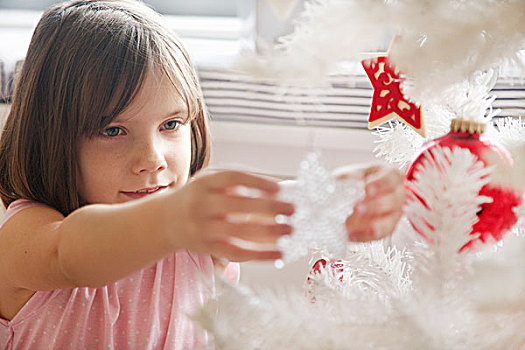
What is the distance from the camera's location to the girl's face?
2.32 ft

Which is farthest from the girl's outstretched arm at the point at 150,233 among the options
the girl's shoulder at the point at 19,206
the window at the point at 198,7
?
the window at the point at 198,7

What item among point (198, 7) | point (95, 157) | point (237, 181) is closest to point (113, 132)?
point (95, 157)

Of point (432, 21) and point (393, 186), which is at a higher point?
point (432, 21)

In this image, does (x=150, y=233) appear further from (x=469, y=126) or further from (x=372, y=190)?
(x=469, y=126)

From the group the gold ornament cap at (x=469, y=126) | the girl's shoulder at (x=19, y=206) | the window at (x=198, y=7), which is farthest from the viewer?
the window at (x=198, y=7)

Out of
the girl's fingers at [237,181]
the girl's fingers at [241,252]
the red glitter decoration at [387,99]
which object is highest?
the red glitter decoration at [387,99]

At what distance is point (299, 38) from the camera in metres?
0.43

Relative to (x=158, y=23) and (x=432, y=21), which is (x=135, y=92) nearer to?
(x=158, y=23)

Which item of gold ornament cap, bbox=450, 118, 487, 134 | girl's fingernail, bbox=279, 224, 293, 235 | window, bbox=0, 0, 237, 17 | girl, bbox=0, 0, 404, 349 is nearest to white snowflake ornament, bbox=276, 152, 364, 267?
girl's fingernail, bbox=279, 224, 293, 235

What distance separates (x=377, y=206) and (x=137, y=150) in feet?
1.17

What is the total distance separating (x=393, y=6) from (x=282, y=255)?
19 centimetres

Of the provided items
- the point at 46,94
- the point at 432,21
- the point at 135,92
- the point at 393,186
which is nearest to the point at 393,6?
the point at 432,21

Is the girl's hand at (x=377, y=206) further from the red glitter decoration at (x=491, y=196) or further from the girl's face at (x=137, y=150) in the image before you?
the girl's face at (x=137, y=150)

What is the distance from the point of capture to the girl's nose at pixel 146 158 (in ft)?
2.31
